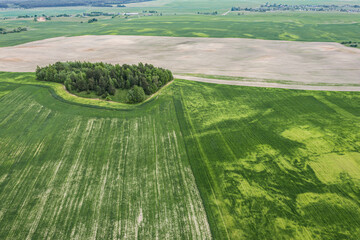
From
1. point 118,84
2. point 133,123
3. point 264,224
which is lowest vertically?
point 264,224

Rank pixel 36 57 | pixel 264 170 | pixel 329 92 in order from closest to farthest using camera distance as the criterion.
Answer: pixel 264 170 < pixel 329 92 < pixel 36 57

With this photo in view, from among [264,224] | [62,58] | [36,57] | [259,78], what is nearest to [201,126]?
[264,224]

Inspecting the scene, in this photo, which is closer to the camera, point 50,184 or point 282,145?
point 50,184

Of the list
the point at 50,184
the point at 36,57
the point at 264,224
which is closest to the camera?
the point at 264,224

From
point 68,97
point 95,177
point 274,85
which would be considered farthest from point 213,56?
point 95,177

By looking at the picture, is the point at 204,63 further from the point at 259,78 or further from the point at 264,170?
the point at 264,170

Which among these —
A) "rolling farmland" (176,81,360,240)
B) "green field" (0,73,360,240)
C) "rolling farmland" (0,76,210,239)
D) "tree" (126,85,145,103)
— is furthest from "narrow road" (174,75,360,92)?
"rolling farmland" (0,76,210,239)

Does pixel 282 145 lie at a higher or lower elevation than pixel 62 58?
lower
